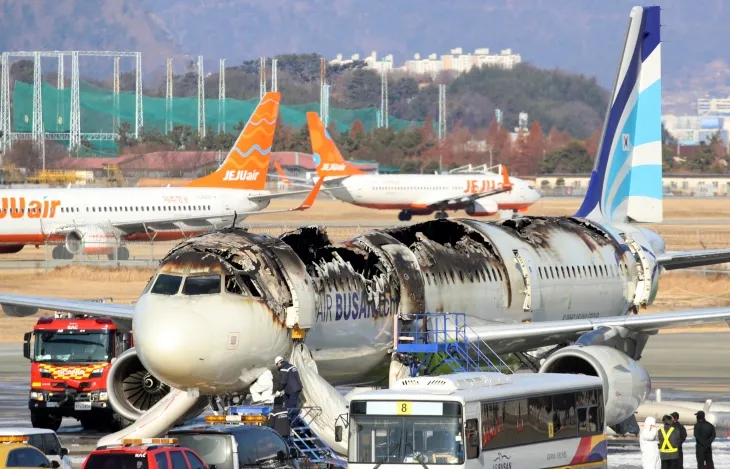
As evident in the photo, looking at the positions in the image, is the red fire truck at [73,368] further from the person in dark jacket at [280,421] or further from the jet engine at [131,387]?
the person in dark jacket at [280,421]

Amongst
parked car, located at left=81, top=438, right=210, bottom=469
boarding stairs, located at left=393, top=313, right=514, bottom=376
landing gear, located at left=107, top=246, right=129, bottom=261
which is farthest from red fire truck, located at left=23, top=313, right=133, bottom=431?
landing gear, located at left=107, top=246, right=129, bottom=261

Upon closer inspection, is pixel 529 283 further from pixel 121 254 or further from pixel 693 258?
pixel 121 254

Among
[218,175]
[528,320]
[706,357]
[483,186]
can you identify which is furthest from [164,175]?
[528,320]

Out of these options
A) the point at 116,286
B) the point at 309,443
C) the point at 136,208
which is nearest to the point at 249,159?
the point at 136,208

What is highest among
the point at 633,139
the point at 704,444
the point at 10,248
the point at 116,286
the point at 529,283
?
the point at 633,139

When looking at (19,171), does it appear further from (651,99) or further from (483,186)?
(651,99)

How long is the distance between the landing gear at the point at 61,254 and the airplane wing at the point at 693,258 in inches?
1900

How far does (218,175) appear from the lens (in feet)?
275

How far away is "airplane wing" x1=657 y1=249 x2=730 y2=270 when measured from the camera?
3272 cm

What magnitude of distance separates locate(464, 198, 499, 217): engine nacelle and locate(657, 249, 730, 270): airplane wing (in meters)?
86.1

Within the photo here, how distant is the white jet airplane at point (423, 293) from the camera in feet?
75.2

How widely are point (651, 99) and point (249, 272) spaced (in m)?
17.6

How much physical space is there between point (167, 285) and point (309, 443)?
3644mm

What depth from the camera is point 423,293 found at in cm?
2719
